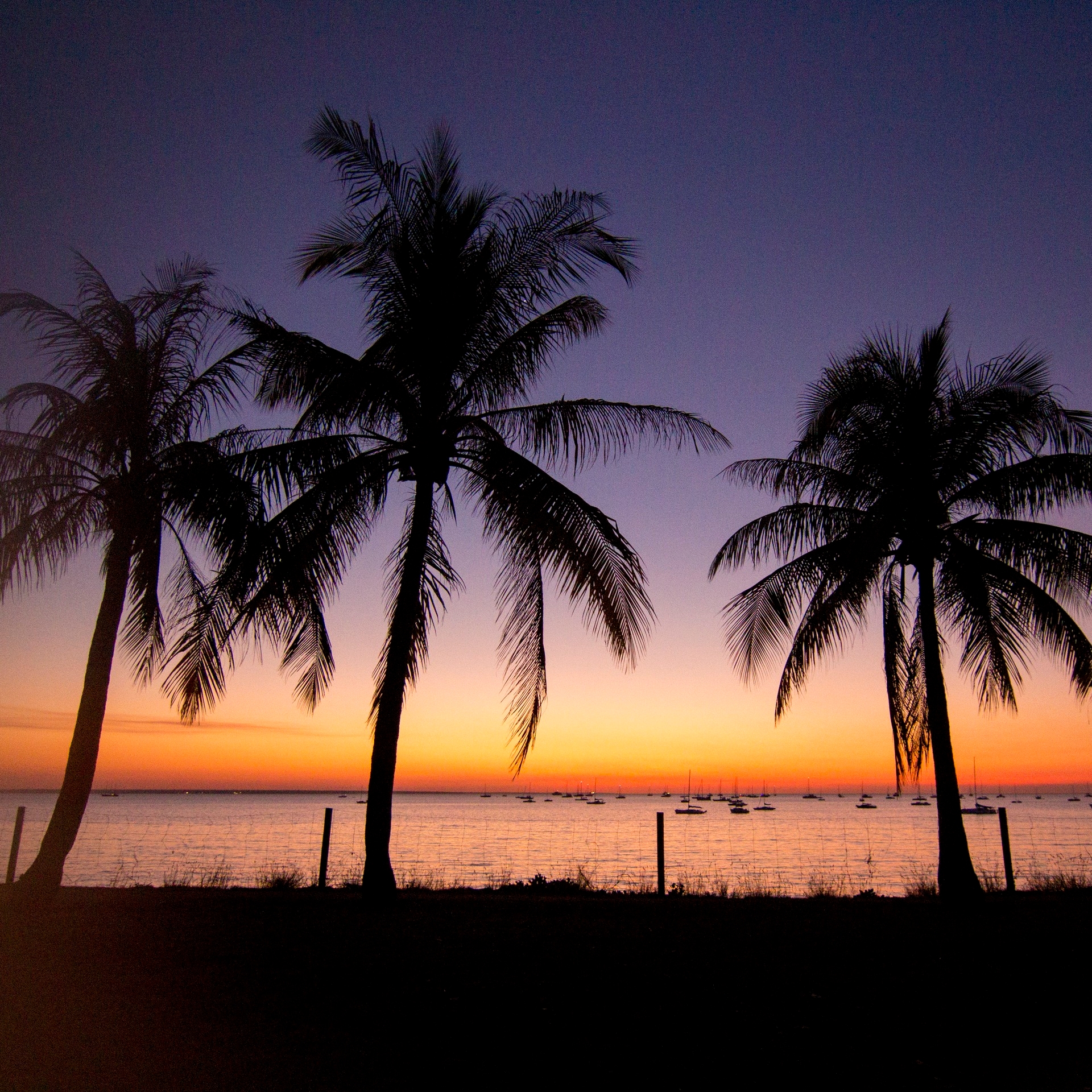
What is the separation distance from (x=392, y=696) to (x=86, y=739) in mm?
4152

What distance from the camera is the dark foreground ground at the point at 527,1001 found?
4.75 metres

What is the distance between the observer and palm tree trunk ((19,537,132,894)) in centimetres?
1084

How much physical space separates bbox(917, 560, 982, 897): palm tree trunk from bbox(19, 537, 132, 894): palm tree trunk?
1162 centimetres

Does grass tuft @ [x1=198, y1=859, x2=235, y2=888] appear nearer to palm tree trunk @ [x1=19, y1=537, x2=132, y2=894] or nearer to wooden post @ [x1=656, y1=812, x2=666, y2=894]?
palm tree trunk @ [x1=19, y1=537, x2=132, y2=894]

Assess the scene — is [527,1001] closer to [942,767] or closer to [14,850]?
[942,767]

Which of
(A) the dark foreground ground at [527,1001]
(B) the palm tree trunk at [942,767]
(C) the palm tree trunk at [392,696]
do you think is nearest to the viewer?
(A) the dark foreground ground at [527,1001]

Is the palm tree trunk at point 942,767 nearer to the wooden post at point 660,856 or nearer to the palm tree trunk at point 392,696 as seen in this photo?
the wooden post at point 660,856

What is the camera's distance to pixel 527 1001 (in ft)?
19.4

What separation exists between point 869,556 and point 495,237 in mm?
7261

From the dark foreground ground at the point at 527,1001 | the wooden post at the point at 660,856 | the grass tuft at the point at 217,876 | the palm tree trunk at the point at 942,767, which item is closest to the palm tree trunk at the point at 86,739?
the dark foreground ground at the point at 527,1001

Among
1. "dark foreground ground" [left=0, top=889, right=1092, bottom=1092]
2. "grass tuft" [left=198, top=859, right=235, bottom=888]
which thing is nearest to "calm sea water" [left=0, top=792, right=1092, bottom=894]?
"grass tuft" [left=198, top=859, right=235, bottom=888]

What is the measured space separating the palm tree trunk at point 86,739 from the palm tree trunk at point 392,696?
369 cm

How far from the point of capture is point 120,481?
39.5ft

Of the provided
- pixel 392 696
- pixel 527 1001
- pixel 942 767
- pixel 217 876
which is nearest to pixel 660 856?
pixel 942 767
